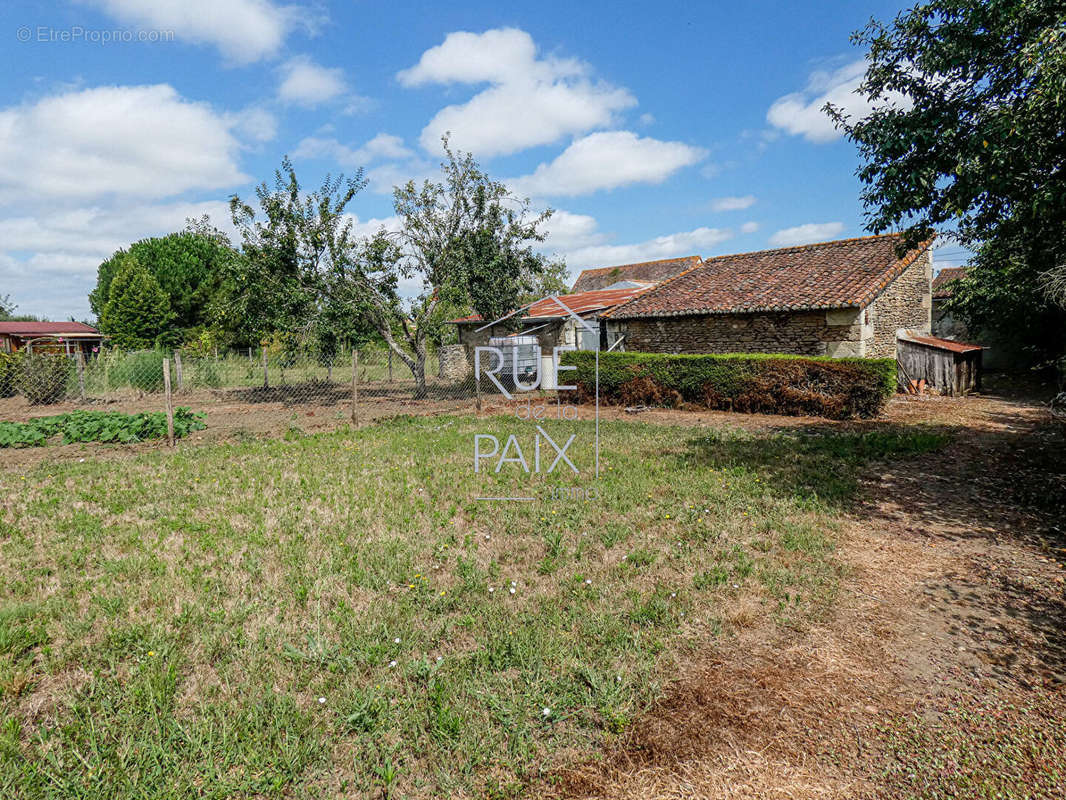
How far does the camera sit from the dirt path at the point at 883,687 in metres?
2.53

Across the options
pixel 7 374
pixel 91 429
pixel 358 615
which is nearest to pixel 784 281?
pixel 358 615

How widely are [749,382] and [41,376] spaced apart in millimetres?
18623

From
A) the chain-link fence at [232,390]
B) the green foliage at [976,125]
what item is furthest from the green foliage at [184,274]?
the green foliage at [976,125]

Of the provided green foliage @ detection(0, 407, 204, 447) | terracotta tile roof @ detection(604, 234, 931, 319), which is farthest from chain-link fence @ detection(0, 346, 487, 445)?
terracotta tile roof @ detection(604, 234, 931, 319)

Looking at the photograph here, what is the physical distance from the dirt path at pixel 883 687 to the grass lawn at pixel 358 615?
0.22 meters

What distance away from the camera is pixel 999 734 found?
273cm

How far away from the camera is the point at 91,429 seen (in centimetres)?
1001

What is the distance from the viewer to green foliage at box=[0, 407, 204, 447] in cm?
970

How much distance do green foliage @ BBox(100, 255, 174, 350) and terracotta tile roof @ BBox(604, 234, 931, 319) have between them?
3085 cm

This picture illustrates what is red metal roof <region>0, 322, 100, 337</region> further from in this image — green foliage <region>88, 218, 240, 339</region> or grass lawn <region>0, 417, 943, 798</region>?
grass lawn <region>0, 417, 943, 798</region>

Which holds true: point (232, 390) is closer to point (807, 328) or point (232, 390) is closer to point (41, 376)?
point (41, 376)

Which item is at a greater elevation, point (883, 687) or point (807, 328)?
point (807, 328)

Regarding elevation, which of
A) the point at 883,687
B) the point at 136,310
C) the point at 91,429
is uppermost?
the point at 136,310
